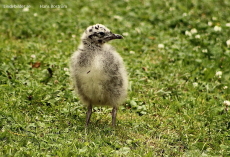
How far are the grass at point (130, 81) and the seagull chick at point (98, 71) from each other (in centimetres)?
41

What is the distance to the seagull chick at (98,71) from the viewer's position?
4672 mm

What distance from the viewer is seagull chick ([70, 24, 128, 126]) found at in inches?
184

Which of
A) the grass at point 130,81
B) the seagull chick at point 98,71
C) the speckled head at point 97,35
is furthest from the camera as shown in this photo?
the speckled head at point 97,35

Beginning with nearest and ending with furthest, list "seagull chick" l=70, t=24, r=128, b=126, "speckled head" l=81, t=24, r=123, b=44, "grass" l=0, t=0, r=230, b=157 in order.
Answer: "grass" l=0, t=0, r=230, b=157 → "seagull chick" l=70, t=24, r=128, b=126 → "speckled head" l=81, t=24, r=123, b=44

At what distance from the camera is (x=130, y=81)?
255 inches

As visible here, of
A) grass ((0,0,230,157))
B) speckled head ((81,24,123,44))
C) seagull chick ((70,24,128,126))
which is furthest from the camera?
speckled head ((81,24,123,44))

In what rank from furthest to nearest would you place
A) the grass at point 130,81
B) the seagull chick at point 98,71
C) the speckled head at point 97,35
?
the speckled head at point 97,35 → the seagull chick at point 98,71 → the grass at point 130,81

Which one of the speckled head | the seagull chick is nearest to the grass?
the seagull chick

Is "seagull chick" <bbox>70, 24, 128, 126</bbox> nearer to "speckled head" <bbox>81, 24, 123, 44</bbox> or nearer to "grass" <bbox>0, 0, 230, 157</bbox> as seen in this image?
"speckled head" <bbox>81, 24, 123, 44</bbox>

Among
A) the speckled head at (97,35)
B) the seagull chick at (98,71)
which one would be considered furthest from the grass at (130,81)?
the speckled head at (97,35)

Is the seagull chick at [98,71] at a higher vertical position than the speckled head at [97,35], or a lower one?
lower

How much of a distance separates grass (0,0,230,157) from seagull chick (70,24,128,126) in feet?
1.34

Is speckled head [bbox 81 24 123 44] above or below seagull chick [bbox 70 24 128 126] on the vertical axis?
above

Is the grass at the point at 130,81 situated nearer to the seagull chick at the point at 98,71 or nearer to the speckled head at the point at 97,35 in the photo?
the seagull chick at the point at 98,71
